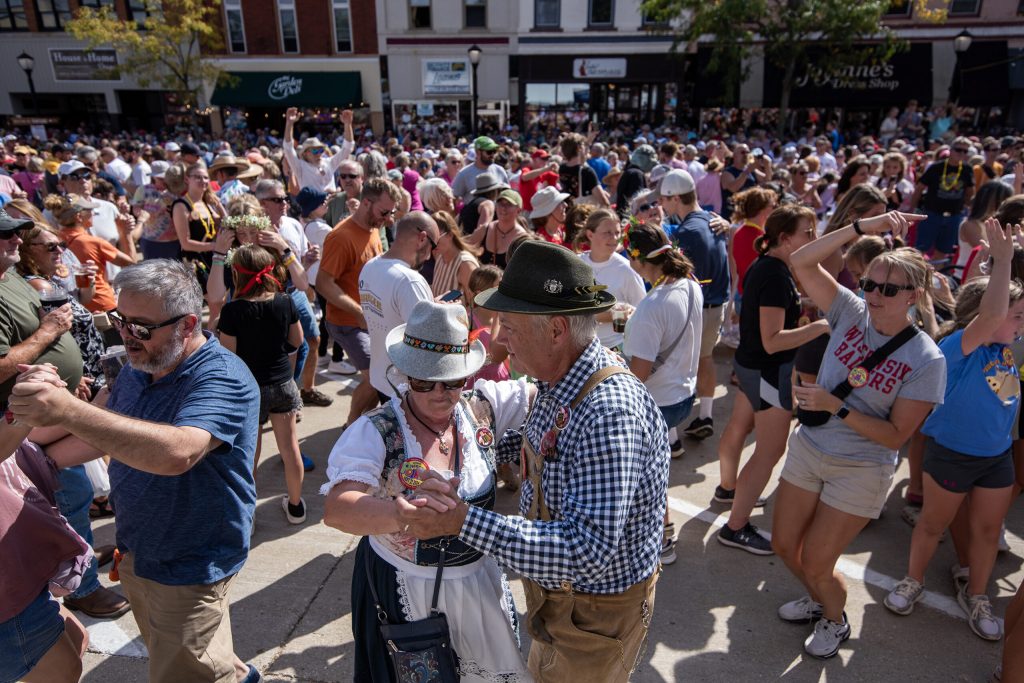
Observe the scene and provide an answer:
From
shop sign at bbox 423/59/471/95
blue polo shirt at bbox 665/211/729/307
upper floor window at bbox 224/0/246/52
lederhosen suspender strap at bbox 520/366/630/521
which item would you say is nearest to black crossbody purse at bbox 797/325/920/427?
lederhosen suspender strap at bbox 520/366/630/521

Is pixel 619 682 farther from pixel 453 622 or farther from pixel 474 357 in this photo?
pixel 474 357

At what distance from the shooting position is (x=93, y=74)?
32.3 metres

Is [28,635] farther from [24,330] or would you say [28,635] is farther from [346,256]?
[346,256]

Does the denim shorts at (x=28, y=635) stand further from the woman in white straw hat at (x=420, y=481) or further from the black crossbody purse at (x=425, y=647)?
the black crossbody purse at (x=425, y=647)

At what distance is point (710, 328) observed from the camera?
18.4 feet

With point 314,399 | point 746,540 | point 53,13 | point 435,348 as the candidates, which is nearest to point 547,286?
point 435,348

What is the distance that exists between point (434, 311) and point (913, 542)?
9.95 ft

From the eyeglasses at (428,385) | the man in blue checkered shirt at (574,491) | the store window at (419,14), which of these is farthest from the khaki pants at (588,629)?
the store window at (419,14)

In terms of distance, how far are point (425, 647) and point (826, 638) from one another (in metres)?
2.18

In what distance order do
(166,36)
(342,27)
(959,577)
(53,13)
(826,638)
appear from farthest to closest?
(53,13) → (342,27) → (166,36) → (959,577) → (826,638)

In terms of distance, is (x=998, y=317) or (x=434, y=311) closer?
(x=434, y=311)

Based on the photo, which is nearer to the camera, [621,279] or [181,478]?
[181,478]

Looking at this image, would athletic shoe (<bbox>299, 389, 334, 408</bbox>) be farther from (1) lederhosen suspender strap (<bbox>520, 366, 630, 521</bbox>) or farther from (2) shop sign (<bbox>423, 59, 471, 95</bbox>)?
(2) shop sign (<bbox>423, 59, 471, 95</bbox>)

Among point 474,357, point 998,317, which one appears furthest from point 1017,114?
point 474,357
